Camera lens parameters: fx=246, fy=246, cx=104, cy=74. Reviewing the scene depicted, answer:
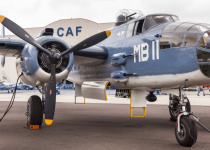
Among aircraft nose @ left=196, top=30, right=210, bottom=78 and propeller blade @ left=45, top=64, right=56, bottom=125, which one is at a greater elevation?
aircraft nose @ left=196, top=30, right=210, bottom=78

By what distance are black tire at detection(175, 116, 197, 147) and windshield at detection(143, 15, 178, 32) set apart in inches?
124

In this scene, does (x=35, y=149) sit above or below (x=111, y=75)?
below

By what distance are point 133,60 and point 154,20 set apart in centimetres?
148

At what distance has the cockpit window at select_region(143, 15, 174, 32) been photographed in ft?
25.9

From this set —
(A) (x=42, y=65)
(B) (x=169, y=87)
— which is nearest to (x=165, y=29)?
(B) (x=169, y=87)

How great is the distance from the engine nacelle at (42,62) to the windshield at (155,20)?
265cm

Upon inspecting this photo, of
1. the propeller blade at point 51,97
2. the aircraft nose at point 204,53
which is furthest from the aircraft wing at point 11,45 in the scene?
the aircraft nose at point 204,53

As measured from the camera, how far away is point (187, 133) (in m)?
6.04

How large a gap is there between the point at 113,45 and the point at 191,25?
10.2 ft

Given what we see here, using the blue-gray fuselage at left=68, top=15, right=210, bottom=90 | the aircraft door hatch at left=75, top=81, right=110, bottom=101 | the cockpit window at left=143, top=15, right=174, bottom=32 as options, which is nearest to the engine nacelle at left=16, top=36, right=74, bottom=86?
the blue-gray fuselage at left=68, top=15, right=210, bottom=90

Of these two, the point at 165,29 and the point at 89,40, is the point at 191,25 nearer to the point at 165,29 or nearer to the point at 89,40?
the point at 165,29

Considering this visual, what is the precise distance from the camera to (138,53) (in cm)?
770

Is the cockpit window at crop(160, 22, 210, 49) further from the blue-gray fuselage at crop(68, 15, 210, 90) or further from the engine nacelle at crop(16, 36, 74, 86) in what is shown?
the engine nacelle at crop(16, 36, 74, 86)

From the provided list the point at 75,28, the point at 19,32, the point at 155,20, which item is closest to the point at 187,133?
the point at 155,20
